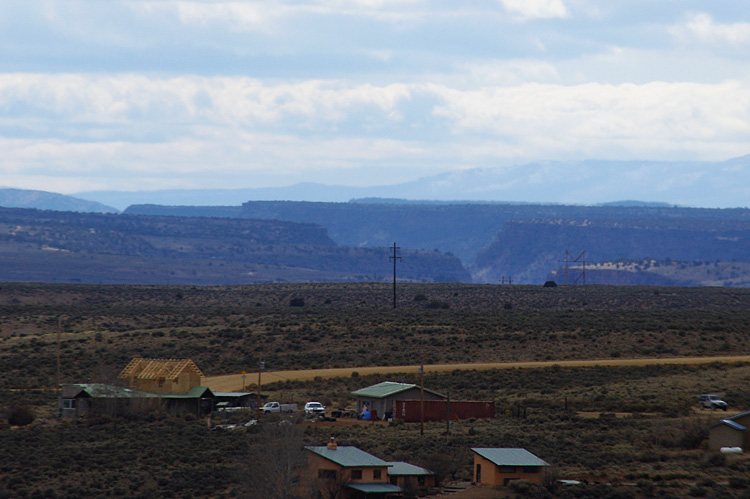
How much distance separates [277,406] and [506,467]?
60.0 ft

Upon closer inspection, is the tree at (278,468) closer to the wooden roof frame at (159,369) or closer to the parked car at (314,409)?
the parked car at (314,409)

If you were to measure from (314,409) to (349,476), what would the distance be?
699 inches

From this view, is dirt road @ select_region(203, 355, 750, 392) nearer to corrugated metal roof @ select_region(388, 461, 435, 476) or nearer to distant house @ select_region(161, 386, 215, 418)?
distant house @ select_region(161, 386, 215, 418)

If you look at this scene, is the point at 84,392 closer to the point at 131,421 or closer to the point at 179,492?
→ the point at 131,421

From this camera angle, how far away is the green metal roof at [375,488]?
123 feet

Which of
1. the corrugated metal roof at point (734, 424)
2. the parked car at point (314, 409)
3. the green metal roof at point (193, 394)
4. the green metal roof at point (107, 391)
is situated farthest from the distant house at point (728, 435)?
the green metal roof at point (107, 391)

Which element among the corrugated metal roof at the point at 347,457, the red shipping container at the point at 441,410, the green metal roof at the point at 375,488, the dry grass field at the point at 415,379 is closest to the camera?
the green metal roof at the point at 375,488

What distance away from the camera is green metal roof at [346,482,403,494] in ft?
123

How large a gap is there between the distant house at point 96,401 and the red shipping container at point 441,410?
12.5m

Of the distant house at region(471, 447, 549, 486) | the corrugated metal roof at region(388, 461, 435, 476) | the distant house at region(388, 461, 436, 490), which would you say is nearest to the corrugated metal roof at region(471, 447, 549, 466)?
the distant house at region(471, 447, 549, 486)

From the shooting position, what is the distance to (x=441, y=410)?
2167 inches

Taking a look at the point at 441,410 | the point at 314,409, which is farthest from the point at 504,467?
the point at 314,409

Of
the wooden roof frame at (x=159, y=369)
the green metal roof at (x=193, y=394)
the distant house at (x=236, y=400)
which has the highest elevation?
the wooden roof frame at (x=159, y=369)

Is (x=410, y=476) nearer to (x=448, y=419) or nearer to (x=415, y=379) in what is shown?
(x=448, y=419)
